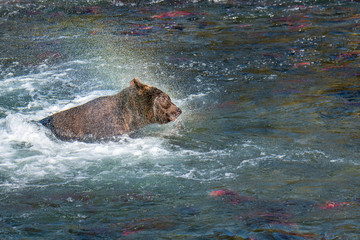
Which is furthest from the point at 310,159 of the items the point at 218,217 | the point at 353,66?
the point at 353,66

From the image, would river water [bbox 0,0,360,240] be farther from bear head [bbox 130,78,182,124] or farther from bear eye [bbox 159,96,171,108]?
bear eye [bbox 159,96,171,108]

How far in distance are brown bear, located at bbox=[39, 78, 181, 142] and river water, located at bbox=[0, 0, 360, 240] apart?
196 millimetres

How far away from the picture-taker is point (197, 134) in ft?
26.2

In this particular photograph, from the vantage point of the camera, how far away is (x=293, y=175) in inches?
247

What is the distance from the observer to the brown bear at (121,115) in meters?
7.72

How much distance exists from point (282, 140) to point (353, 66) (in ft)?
A: 14.7

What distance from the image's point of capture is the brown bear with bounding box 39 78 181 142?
772 centimetres

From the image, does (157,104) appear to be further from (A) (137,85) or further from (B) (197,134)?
(B) (197,134)

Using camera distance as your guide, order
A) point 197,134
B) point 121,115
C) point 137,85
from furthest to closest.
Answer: point 197,134
point 121,115
point 137,85

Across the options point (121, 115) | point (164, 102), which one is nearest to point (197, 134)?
point (164, 102)

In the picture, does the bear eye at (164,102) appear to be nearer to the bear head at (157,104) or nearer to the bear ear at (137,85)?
the bear head at (157,104)

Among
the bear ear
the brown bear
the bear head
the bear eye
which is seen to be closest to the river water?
the brown bear

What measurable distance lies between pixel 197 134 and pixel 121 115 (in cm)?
125

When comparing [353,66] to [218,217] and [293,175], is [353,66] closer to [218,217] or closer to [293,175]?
[293,175]
